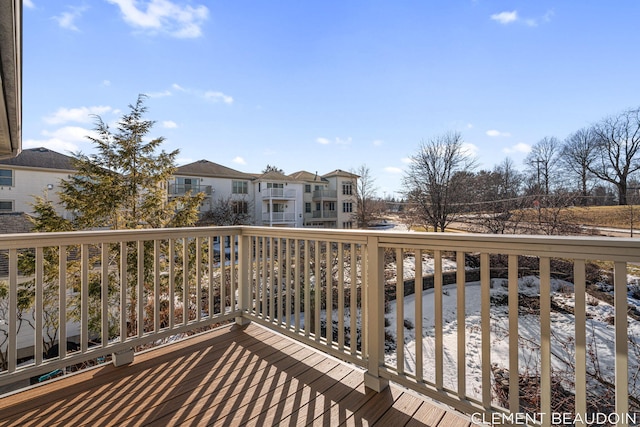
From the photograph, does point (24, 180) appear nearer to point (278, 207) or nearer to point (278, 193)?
point (278, 193)

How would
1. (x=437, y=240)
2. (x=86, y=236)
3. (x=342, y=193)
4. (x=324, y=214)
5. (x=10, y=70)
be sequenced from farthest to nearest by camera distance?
(x=342, y=193)
(x=324, y=214)
(x=86, y=236)
(x=10, y=70)
(x=437, y=240)

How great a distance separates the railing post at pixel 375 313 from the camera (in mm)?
1750

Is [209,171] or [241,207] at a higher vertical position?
[209,171]

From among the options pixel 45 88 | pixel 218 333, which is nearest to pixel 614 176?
pixel 218 333

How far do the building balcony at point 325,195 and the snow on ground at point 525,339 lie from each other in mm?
16864

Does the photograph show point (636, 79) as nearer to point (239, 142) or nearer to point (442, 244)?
point (442, 244)

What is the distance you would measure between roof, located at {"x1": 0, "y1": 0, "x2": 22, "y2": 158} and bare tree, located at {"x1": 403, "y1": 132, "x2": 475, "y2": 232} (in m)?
11.0

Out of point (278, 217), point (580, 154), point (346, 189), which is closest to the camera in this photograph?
point (580, 154)

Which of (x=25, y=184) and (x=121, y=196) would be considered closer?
(x=121, y=196)

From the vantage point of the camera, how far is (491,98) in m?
9.30

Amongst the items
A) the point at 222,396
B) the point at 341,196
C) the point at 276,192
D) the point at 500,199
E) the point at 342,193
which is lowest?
the point at 222,396

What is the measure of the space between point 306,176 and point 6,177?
17.2m

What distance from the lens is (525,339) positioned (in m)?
3.54

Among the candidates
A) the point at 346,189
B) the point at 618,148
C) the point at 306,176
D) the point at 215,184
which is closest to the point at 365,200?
the point at 346,189
